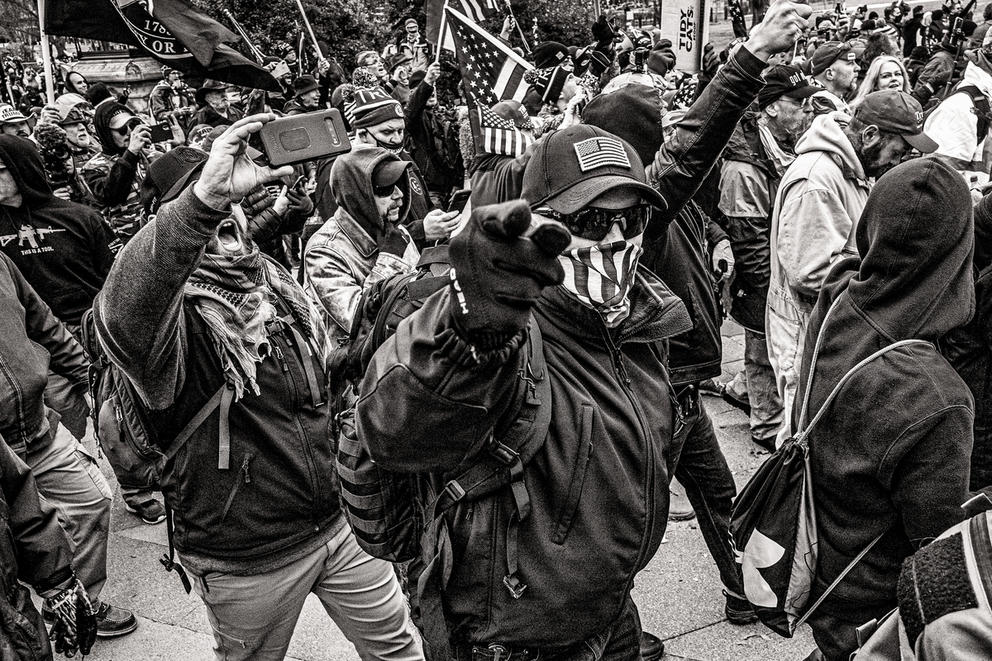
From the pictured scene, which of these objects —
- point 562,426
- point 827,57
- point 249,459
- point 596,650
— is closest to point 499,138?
point 249,459

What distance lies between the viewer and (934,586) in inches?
58.6

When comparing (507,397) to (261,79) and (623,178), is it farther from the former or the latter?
(261,79)

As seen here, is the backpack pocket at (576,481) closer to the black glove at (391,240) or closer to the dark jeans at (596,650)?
the dark jeans at (596,650)

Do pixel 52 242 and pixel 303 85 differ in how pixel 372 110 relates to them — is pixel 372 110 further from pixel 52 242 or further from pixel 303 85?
pixel 303 85

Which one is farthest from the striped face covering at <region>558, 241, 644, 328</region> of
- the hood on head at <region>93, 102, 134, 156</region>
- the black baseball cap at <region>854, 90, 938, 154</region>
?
the hood on head at <region>93, 102, 134, 156</region>

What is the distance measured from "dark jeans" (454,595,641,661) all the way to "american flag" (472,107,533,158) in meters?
2.81

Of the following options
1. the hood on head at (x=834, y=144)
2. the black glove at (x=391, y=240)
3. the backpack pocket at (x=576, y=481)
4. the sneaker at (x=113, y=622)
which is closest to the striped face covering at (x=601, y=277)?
the backpack pocket at (x=576, y=481)

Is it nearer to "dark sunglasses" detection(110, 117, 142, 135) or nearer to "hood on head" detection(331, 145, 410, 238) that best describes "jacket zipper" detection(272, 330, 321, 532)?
"hood on head" detection(331, 145, 410, 238)

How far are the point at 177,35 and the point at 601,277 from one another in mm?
4418

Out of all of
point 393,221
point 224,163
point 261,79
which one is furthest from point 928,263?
point 261,79

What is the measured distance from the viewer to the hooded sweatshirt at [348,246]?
4.18m

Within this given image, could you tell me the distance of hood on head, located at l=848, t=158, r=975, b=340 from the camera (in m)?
2.41

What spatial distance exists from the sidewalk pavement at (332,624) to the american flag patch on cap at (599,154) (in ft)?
8.55

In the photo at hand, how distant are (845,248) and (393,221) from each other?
7.84 ft
